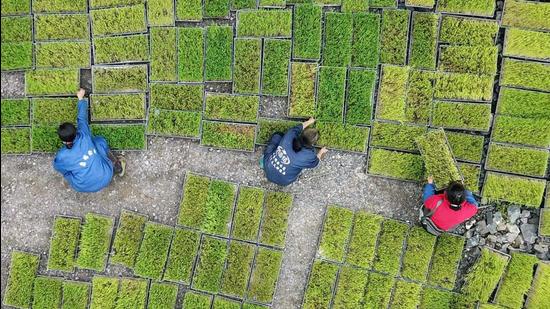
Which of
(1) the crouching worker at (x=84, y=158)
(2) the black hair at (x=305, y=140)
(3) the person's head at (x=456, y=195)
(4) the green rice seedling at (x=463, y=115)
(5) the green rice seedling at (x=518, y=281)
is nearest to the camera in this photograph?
(3) the person's head at (x=456, y=195)

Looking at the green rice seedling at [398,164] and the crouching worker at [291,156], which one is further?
the green rice seedling at [398,164]

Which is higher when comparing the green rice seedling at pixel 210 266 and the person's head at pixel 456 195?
the person's head at pixel 456 195

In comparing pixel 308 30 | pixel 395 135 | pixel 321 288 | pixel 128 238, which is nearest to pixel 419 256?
pixel 321 288

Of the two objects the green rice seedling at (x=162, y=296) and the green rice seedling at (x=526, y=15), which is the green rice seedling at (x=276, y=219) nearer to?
the green rice seedling at (x=162, y=296)

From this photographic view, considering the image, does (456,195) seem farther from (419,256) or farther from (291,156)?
(291,156)

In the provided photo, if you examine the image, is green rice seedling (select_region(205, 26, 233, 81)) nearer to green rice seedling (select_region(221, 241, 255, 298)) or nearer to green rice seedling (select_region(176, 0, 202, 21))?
green rice seedling (select_region(176, 0, 202, 21))

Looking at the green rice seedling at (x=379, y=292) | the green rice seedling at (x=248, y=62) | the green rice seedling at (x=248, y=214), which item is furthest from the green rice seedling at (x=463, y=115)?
the green rice seedling at (x=248, y=214)

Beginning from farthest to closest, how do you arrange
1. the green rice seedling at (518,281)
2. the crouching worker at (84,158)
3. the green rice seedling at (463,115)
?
1. the green rice seedling at (463,115)
2. the green rice seedling at (518,281)
3. the crouching worker at (84,158)

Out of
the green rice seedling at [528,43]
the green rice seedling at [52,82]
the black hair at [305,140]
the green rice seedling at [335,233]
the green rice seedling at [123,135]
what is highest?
the green rice seedling at [528,43]
